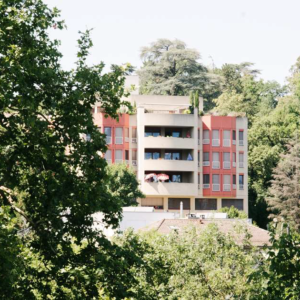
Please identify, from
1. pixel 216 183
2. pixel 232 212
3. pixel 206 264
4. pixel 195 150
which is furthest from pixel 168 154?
pixel 206 264

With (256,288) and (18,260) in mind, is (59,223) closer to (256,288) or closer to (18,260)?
(18,260)

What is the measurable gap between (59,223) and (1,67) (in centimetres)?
385

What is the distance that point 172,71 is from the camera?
112m

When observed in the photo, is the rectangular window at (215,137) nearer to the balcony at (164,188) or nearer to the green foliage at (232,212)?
the balcony at (164,188)

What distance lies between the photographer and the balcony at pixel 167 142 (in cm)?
8900

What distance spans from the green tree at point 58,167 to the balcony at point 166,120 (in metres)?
66.3

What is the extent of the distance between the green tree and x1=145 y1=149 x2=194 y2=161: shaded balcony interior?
67857mm

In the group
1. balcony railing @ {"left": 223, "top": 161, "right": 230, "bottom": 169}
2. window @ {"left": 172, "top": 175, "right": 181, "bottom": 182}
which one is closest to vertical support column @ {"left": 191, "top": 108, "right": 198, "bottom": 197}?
window @ {"left": 172, "top": 175, "right": 181, "bottom": 182}

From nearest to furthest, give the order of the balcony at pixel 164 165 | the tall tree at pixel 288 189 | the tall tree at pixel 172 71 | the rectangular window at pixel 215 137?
the tall tree at pixel 288 189, the balcony at pixel 164 165, the rectangular window at pixel 215 137, the tall tree at pixel 172 71

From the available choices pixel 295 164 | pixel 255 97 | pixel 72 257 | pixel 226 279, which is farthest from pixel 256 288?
pixel 255 97

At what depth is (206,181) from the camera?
92.3m

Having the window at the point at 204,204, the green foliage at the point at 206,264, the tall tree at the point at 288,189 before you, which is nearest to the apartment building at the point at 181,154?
the window at the point at 204,204

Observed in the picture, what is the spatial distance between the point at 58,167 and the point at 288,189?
225ft

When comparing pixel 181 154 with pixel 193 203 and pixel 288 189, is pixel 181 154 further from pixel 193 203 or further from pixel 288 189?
pixel 288 189
